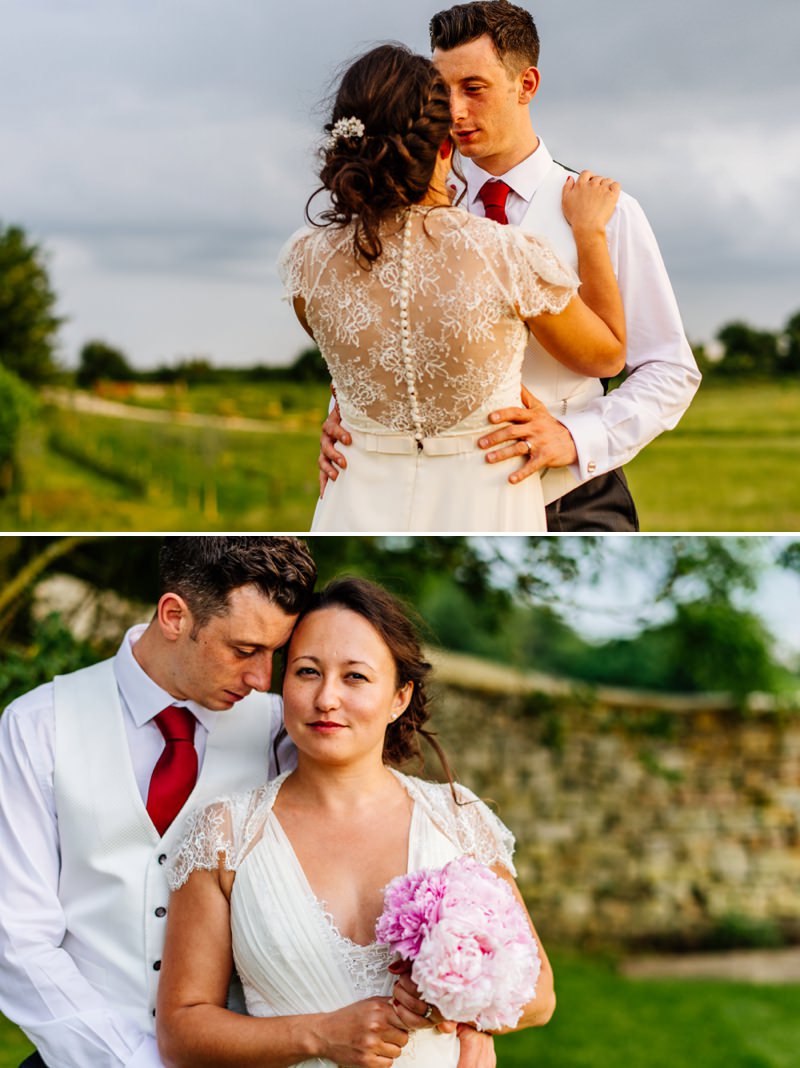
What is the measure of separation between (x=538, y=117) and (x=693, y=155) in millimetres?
1499

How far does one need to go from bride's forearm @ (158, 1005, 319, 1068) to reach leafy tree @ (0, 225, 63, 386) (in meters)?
10.2

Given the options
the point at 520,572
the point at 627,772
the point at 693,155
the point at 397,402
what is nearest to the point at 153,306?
the point at 693,155

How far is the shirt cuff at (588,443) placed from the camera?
3.30 m

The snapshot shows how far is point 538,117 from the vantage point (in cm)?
1136

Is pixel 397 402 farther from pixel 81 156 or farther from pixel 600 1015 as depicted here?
pixel 81 156

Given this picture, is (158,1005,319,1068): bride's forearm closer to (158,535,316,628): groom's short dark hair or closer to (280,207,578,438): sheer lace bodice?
(158,535,316,628): groom's short dark hair

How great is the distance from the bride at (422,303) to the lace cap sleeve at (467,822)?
0.67 meters

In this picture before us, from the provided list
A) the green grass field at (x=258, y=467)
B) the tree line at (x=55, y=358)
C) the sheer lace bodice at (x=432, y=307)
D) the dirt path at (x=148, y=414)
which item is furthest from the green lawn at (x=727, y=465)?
the sheer lace bodice at (x=432, y=307)

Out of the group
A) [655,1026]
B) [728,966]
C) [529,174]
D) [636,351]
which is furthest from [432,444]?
[728,966]

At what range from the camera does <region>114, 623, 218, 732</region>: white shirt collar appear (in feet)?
9.25

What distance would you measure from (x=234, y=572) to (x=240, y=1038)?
36.2 inches

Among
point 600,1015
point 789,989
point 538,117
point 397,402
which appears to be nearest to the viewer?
point 397,402

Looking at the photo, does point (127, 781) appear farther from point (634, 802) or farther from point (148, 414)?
point (148, 414)

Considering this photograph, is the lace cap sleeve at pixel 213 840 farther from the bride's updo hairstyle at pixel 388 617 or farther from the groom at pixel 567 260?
the groom at pixel 567 260
